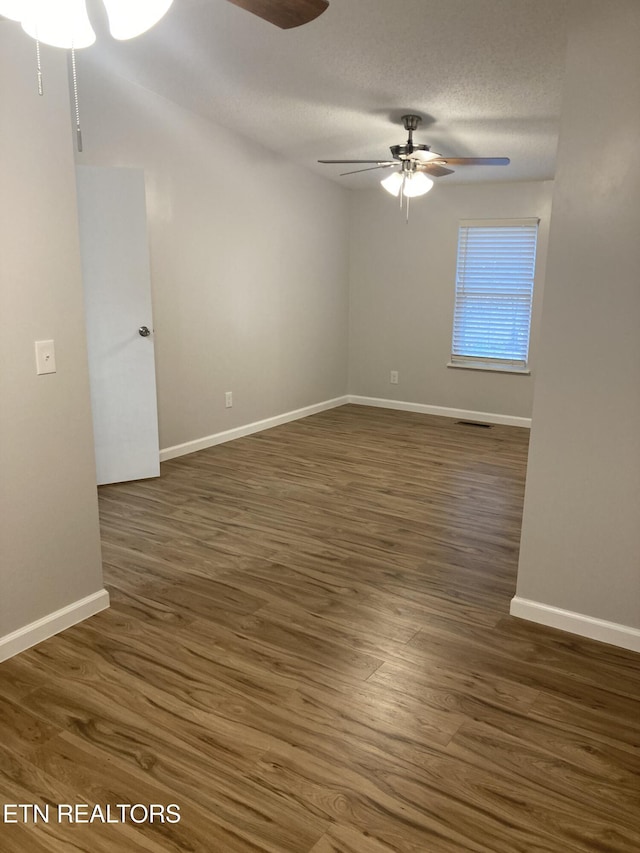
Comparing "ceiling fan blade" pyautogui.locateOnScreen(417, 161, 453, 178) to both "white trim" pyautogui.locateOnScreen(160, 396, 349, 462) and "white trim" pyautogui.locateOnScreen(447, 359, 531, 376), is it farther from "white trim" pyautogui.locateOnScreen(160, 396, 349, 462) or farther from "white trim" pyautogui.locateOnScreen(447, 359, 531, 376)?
"white trim" pyautogui.locateOnScreen(160, 396, 349, 462)

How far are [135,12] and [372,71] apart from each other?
253cm

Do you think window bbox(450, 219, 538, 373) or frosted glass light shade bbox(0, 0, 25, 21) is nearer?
frosted glass light shade bbox(0, 0, 25, 21)

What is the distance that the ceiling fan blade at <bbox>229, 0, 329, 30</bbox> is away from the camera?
63.4 inches

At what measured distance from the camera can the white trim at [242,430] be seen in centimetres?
486

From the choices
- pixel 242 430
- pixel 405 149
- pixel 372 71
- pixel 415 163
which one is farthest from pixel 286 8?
pixel 242 430

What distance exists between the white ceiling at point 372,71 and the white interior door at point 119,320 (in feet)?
2.62

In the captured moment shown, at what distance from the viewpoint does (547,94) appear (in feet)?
11.5

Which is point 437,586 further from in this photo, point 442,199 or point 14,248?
point 442,199

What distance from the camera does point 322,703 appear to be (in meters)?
2.07

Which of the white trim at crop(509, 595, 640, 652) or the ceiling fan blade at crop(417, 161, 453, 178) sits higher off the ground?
the ceiling fan blade at crop(417, 161, 453, 178)

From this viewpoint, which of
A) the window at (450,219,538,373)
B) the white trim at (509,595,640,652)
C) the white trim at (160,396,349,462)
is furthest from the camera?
the window at (450,219,538,373)

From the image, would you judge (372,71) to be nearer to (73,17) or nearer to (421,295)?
(73,17)

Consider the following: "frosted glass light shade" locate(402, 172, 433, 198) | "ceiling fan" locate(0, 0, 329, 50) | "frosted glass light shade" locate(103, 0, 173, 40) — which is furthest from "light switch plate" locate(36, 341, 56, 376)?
"frosted glass light shade" locate(402, 172, 433, 198)

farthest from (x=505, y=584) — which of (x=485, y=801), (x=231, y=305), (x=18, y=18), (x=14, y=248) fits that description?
(x=231, y=305)
